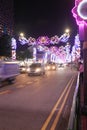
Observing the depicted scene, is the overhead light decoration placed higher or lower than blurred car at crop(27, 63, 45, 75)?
higher

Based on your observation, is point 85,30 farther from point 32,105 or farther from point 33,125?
point 32,105

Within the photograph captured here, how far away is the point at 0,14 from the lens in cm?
9862

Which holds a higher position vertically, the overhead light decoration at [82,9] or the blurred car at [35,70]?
the overhead light decoration at [82,9]

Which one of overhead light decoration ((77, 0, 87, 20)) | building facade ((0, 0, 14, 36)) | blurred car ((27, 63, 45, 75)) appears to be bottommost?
blurred car ((27, 63, 45, 75))

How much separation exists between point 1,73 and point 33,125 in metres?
16.0

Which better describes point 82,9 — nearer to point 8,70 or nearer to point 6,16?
point 8,70

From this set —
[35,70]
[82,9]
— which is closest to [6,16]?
[35,70]

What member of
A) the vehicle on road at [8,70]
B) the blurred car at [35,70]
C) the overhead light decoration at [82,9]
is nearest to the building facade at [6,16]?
the blurred car at [35,70]

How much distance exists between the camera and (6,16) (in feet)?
338

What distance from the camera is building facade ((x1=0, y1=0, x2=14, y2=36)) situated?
9876 centimetres

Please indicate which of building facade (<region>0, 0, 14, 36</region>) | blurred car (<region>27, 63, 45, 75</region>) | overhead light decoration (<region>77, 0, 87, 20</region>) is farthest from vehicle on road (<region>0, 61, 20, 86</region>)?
building facade (<region>0, 0, 14, 36</region>)

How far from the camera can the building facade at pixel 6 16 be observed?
98.8m

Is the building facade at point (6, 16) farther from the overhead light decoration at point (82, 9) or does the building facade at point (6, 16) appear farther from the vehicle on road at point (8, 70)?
the overhead light decoration at point (82, 9)

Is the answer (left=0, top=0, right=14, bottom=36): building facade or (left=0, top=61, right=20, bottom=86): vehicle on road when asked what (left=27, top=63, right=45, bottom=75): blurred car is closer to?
(left=0, top=61, right=20, bottom=86): vehicle on road
